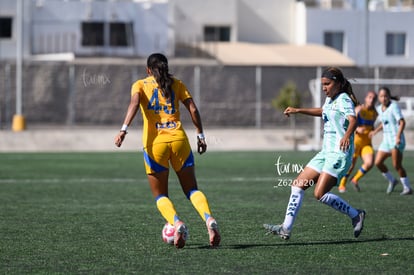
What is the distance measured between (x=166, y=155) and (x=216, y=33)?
4756 centimetres

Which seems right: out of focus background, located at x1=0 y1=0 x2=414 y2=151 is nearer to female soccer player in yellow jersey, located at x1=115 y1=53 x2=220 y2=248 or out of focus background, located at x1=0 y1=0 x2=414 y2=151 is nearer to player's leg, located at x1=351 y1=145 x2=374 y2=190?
player's leg, located at x1=351 y1=145 x2=374 y2=190


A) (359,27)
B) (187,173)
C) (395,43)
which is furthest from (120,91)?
(187,173)

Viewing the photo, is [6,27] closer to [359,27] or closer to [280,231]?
[359,27]

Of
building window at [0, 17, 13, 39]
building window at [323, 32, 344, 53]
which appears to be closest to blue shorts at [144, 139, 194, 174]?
building window at [0, 17, 13, 39]

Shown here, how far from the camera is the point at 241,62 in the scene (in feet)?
176

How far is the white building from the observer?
2045 inches

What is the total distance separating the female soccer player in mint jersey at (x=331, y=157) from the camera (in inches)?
429

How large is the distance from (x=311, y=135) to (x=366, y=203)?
24.4 meters

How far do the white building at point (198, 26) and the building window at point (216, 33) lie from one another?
0.19ft

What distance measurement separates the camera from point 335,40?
5922 cm

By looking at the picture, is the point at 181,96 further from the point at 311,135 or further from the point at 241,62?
the point at 241,62

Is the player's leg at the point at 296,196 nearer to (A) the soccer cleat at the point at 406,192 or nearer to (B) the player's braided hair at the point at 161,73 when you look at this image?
(B) the player's braided hair at the point at 161,73

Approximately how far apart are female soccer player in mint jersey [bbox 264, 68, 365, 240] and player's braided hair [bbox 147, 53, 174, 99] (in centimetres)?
148

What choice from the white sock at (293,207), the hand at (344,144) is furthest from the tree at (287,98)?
the hand at (344,144)
